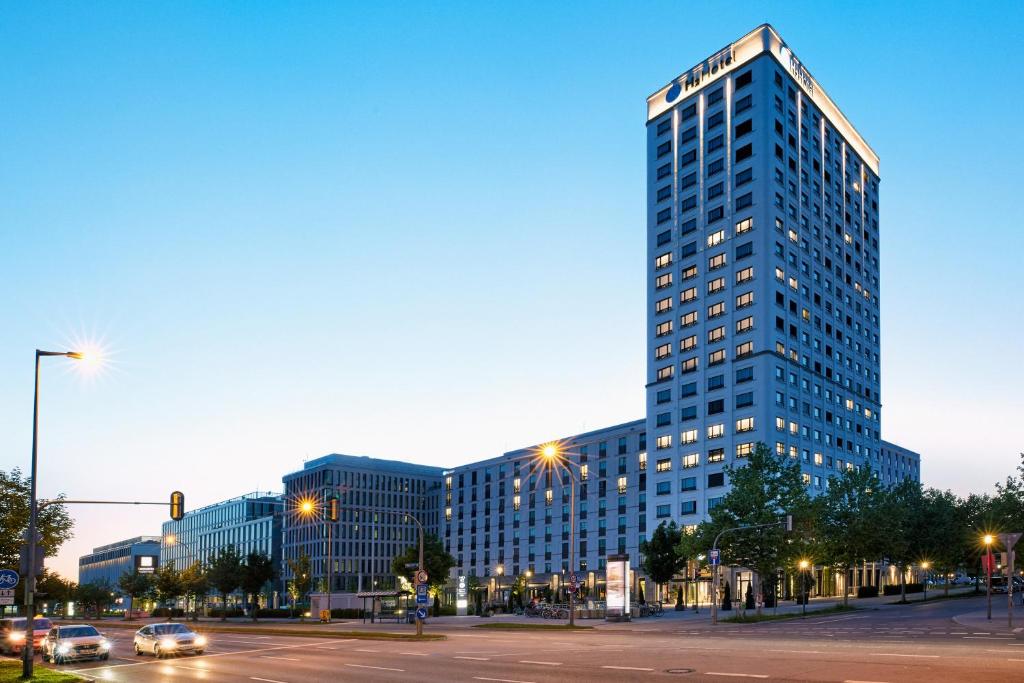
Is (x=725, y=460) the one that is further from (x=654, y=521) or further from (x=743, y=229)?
(x=743, y=229)

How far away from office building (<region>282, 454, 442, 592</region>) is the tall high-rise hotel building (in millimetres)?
70493

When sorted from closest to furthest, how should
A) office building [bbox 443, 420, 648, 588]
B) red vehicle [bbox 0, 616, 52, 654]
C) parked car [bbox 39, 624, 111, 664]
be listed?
parked car [bbox 39, 624, 111, 664] → red vehicle [bbox 0, 616, 52, 654] → office building [bbox 443, 420, 648, 588]

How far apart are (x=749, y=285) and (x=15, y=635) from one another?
94.0m

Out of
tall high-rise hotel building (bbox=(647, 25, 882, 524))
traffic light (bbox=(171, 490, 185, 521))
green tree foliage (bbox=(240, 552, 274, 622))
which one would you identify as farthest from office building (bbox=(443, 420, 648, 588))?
traffic light (bbox=(171, 490, 185, 521))

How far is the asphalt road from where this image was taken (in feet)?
80.1

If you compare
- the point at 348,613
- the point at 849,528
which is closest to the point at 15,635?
the point at 348,613

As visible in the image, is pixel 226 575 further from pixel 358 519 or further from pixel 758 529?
pixel 358 519

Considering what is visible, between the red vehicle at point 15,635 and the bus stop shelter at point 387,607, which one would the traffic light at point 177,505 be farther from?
the bus stop shelter at point 387,607

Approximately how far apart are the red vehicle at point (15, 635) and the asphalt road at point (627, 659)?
4.90 m

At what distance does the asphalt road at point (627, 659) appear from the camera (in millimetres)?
24422

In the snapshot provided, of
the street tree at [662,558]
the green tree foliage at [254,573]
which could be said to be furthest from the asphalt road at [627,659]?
the green tree foliage at [254,573]

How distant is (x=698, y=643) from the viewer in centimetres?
3916

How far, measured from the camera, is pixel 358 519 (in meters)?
176

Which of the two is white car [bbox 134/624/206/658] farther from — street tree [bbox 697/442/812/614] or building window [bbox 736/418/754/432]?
building window [bbox 736/418/754/432]
